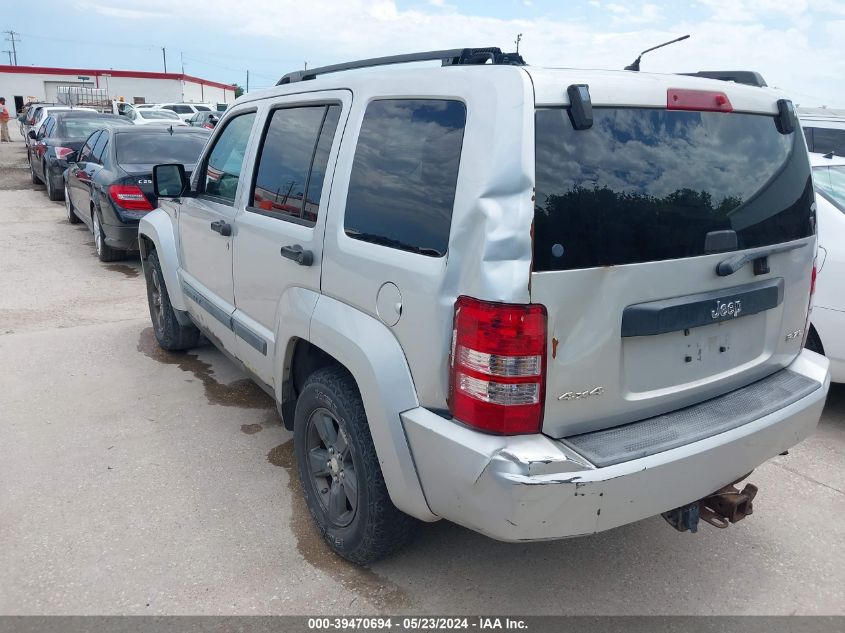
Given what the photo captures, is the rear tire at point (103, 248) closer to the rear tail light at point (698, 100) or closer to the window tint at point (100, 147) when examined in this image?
the window tint at point (100, 147)

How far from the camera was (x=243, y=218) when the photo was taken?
12.0 ft

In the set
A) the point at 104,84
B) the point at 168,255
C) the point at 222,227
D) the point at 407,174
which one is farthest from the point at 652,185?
the point at 104,84

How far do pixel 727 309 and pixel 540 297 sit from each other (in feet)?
2.87

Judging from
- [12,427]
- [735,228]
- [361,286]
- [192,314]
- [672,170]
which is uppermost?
[672,170]

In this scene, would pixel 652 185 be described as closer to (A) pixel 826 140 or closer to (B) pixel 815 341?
(B) pixel 815 341

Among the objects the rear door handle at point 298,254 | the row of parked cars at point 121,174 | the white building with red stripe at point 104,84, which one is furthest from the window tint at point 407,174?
the white building with red stripe at point 104,84

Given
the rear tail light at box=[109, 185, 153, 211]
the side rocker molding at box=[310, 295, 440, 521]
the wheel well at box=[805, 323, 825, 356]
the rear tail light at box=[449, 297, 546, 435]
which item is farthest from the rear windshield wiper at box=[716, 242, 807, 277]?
the rear tail light at box=[109, 185, 153, 211]

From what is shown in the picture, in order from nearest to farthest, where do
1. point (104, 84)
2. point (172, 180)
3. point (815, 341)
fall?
point (815, 341)
point (172, 180)
point (104, 84)

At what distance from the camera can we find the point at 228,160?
410cm

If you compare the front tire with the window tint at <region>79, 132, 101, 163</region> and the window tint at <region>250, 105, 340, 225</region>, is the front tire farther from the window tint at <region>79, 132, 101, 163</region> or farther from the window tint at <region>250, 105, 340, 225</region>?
the window tint at <region>79, 132, 101, 163</region>

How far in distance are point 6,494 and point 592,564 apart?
2.91 m

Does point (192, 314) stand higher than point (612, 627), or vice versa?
point (192, 314)

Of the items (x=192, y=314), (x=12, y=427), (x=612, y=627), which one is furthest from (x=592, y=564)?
(x=12, y=427)

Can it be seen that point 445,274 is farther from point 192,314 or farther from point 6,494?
point 192,314
